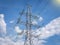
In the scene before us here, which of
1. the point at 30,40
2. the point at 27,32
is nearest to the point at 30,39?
the point at 30,40

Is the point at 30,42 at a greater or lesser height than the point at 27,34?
lesser

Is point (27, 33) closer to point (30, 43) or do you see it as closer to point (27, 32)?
point (27, 32)

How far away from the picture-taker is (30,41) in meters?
17.4

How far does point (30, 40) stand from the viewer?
17.5 m

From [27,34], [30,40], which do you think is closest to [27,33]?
[27,34]

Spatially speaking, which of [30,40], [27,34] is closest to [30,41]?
[30,40]

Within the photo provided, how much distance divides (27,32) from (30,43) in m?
1.88

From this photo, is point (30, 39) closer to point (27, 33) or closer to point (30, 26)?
point (27, 33)

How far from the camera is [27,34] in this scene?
17.5 meters

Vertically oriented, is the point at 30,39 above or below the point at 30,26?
below

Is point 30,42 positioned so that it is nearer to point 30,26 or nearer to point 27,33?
point 27,33

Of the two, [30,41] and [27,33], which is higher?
[27,33]

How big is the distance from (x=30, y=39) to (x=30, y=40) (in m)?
0.20

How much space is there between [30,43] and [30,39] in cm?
66
